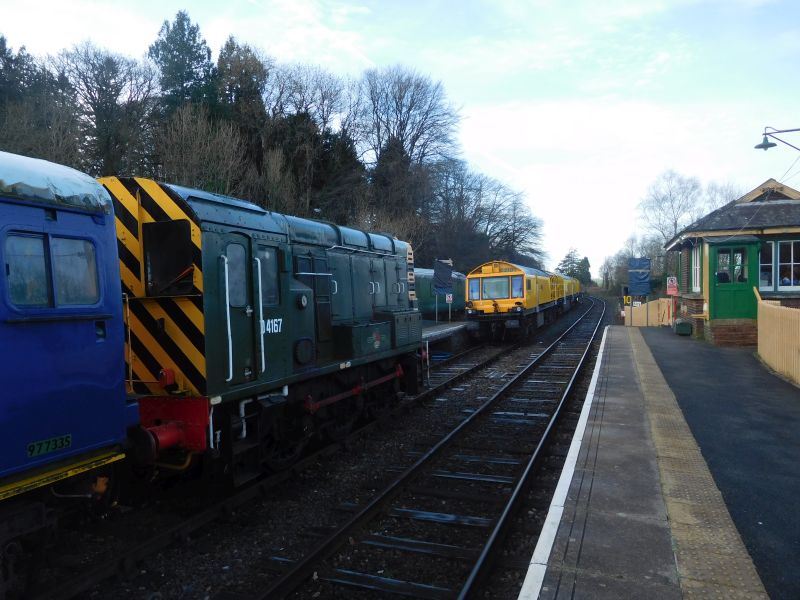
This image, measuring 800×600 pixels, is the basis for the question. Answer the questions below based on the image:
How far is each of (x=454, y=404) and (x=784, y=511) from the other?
635 centimetres

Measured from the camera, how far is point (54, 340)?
370 cm

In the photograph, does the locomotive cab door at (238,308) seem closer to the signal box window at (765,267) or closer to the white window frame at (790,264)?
the signal box window at (765,267)

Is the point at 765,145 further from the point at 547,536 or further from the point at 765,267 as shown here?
the point at 547,536

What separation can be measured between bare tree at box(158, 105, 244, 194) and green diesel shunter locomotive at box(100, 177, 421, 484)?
46.7 ft

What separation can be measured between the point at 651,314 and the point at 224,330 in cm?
3195

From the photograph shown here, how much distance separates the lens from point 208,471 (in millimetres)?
5680

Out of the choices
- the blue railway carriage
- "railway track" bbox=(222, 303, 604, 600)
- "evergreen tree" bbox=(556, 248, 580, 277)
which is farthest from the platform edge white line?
"evergreen tree" bbox=(556, 248, 580, 277)

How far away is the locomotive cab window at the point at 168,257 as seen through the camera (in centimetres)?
534

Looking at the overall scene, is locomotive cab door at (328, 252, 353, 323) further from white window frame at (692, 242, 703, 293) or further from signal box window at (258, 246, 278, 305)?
white window frame at (692, 242, 703, 293)

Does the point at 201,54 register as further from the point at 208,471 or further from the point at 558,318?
the point at 208,471

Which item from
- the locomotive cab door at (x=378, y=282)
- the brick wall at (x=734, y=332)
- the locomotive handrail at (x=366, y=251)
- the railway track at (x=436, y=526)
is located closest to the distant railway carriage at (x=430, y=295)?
the brick wall at (x=734, y=332)

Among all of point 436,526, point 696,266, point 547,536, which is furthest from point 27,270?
point 696,266

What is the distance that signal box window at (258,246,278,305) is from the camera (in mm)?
6312

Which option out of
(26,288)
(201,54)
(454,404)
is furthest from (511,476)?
(201,54)
